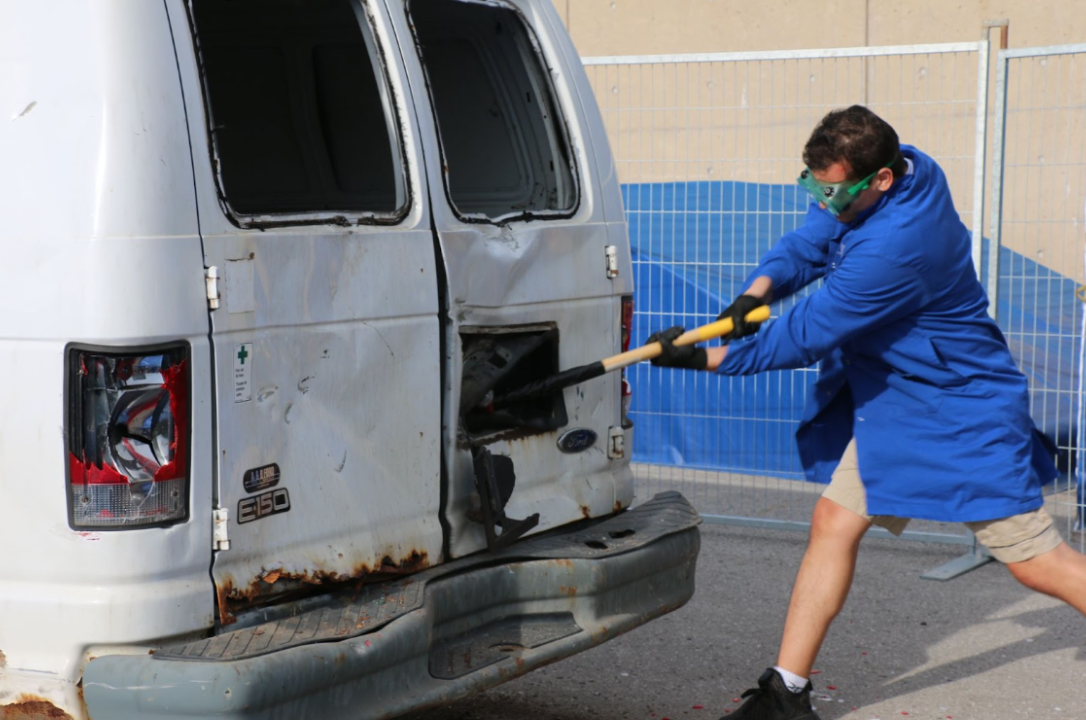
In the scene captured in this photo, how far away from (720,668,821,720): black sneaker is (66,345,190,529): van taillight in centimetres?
197

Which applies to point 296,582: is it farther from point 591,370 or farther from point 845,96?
point 845,96

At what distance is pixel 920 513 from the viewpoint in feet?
12.8

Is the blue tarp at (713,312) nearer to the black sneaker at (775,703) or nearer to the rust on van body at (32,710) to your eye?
the black sneaker at (775,703)

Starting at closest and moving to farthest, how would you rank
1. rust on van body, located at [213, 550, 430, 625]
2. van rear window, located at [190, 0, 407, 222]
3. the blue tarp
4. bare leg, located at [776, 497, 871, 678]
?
rust on van body, located at [213, 550, 430, 625]
bare leg, located at [776, 497, 871, 678]
van rear window, located at [190, 0, 407, 222]
the blue tarp

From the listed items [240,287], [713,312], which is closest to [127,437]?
[240,287]

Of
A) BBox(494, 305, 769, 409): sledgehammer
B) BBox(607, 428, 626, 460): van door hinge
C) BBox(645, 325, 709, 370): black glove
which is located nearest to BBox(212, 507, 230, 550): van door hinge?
BBox(494, 305, 769, 409): sledgehammer

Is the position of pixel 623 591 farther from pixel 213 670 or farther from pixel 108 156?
pixel 108 156

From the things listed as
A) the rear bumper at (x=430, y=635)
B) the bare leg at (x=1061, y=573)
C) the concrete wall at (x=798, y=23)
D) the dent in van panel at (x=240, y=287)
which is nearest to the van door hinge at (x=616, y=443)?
the rear bumper at (x=430, y=635)

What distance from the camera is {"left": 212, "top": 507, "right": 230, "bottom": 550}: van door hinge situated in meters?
2.87

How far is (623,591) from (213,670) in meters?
1.37

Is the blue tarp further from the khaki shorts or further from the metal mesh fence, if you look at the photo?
the khaki shorts

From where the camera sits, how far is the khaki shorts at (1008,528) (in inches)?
153

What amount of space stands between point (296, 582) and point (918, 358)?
1916 millimetres

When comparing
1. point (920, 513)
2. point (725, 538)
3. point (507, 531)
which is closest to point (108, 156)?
point (507, 531)
